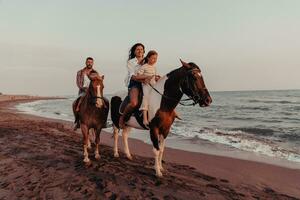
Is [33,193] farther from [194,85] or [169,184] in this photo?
[194,85]

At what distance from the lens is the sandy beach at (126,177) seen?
575cm

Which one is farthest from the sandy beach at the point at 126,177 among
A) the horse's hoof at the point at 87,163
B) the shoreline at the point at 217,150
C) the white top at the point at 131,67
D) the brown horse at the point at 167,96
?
the white top at the point at 131,67

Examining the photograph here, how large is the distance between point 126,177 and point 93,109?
2100 millimetres

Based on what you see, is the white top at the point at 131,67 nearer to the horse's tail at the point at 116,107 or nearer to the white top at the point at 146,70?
the white top at the point at 146,70

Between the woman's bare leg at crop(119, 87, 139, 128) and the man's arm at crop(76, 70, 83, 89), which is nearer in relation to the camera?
the woman's bare leg at crop(119, 87, 139, 128)

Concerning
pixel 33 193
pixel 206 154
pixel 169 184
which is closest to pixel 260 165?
pixel 206 154

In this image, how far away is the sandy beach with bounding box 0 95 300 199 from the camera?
5.75m

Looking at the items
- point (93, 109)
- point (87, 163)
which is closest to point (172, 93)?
point (93, 109)

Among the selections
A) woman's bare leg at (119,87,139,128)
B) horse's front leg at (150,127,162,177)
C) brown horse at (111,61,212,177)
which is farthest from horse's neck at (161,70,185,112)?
woman's bare leg at (119,87,139,128)

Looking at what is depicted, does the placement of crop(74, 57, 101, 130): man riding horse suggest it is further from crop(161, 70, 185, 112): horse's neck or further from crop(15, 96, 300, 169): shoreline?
crop(15, 96, 300, 169): shoreline

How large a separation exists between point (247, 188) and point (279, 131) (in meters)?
13.2

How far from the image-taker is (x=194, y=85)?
5.89 m

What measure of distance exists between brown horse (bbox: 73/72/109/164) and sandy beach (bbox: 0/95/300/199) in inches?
32.9

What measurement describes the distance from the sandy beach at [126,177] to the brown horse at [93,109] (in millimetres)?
836
